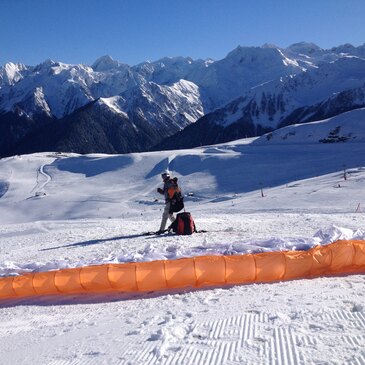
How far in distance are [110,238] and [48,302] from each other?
18.3ft

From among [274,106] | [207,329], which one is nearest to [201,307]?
[207,329]

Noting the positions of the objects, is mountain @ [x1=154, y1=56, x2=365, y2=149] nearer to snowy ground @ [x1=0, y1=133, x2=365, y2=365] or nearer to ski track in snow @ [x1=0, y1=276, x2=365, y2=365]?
snowy ground @ [x1=0, y1=133, x2=365, y2=365]

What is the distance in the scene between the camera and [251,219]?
15.9 meters

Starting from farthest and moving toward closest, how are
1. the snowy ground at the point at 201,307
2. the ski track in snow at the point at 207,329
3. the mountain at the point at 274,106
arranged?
the mountain at the point at 274,106
the snowy ground at the point at 201,307
the ski track in snow at the point at 207,329

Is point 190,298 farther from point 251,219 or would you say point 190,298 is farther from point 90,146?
point 90,146

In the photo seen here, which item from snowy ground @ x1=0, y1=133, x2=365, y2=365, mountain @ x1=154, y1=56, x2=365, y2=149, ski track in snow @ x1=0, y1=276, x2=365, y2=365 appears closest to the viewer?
ski track in snow @ x1=0, y1=276, x2=365, y2=365

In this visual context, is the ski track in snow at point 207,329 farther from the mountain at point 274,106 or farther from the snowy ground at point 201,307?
A: the mountain at point 274,106

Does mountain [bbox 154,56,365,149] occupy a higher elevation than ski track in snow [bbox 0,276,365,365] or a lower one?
higher

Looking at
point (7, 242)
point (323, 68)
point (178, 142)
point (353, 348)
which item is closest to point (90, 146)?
point (178, 142)

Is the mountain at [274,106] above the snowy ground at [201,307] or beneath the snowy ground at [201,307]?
above

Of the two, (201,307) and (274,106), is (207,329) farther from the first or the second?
(274,106)

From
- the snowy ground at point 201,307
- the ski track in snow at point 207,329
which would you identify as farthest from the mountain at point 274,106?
the ski track in snow at point 207,329

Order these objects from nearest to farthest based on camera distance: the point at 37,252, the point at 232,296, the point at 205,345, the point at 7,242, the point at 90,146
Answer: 1. the point at 205,345
2. the point at 232,296
3. the point at 37,252
4. the point at 7,242
5. the point at 90,146

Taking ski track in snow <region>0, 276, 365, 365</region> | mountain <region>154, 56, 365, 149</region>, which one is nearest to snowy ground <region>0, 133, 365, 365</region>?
ski track in snow <region>0, 276, 365, 365</region>
